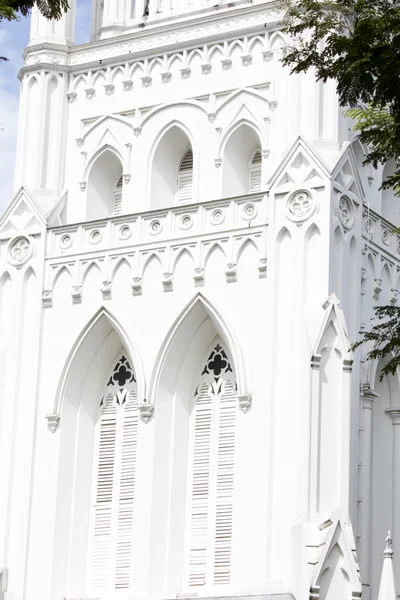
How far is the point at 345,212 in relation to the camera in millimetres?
32156

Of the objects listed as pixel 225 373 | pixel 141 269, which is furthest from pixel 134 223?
pixel 225 373

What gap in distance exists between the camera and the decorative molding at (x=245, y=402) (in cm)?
3144

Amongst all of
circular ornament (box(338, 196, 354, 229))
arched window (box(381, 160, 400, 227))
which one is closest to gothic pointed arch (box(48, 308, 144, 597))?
circular ornament (box(338, 196, 354, 229))

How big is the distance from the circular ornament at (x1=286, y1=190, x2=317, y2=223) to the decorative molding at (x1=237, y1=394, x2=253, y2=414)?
10.8 feet

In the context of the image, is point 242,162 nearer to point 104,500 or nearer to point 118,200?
point 118,200

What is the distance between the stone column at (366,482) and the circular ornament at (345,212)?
3.01 metres

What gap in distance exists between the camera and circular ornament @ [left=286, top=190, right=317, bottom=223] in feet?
104

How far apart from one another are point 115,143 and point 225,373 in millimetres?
5591

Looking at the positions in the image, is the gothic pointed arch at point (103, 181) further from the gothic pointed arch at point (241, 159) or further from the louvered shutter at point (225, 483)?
the louvered shutter at point (225, 483)

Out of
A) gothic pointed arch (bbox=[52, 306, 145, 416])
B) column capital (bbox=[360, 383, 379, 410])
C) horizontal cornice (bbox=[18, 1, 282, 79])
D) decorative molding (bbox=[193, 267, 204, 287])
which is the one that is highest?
horizontal cornice (bbox=[18, 1, 282, 79])

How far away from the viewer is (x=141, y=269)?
33281 mm

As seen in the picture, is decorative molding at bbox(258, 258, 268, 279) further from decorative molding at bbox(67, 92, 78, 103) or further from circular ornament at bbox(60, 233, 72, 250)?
decorative molding at bbox(67, 92, 78, 103)

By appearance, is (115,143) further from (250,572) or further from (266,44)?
Result: (250,572)

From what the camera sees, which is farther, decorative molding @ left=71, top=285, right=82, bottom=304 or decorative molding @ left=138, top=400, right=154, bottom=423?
decorative molding @ left=71, top=285, right=82, bottom=304
